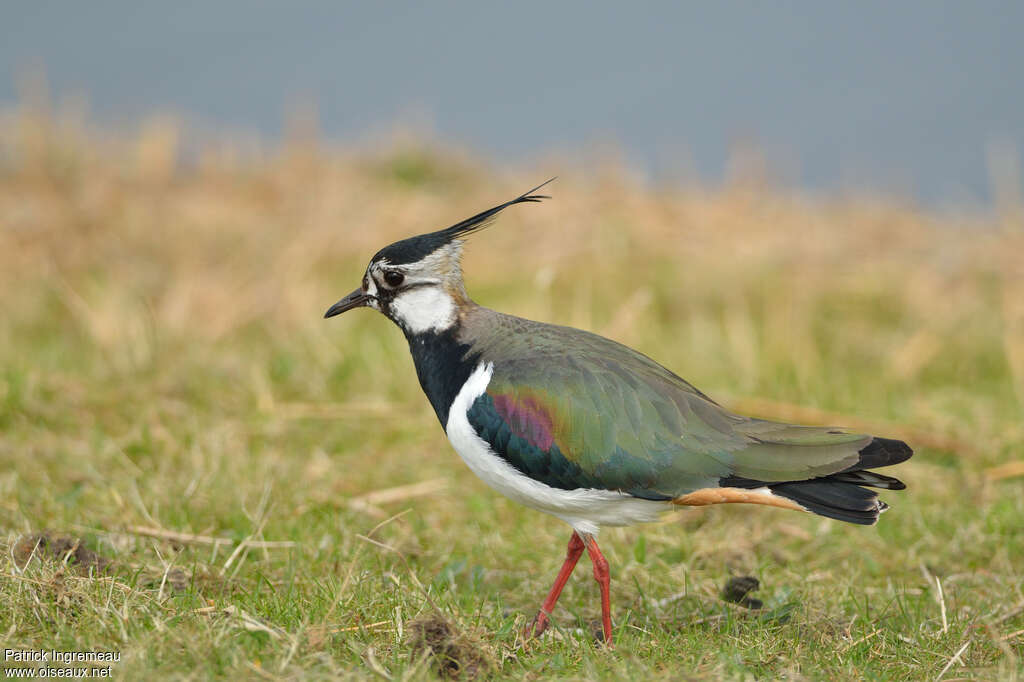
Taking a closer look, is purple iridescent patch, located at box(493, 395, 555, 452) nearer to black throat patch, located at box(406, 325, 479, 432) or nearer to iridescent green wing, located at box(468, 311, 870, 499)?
iridescent green wing, located at box(468, 311, 870, 499)

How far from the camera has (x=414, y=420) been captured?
6.45 m

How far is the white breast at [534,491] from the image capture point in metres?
3.55

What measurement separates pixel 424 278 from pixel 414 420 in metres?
2.59

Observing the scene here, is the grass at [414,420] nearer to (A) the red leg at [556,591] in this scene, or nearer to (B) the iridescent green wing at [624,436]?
(A) the red leg at [556,591]

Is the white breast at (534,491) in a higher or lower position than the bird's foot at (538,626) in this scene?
higher

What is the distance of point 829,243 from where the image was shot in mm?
11219

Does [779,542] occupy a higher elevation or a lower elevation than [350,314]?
lower

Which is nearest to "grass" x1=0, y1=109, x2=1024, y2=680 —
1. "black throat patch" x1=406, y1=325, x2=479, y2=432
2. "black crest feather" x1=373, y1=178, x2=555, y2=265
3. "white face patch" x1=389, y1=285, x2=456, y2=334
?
"black throat patch" x1=406, y1=325, x2=479, y2=432

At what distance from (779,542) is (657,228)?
685cm

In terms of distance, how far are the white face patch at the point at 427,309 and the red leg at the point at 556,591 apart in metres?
0.98

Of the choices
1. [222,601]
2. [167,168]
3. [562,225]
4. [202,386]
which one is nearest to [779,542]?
[222,601]

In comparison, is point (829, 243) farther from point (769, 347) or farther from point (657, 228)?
point (769, 347)

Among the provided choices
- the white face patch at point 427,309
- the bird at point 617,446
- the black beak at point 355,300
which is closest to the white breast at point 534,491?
the bird at point 617,446

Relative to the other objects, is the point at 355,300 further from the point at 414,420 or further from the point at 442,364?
the point at 414,420
